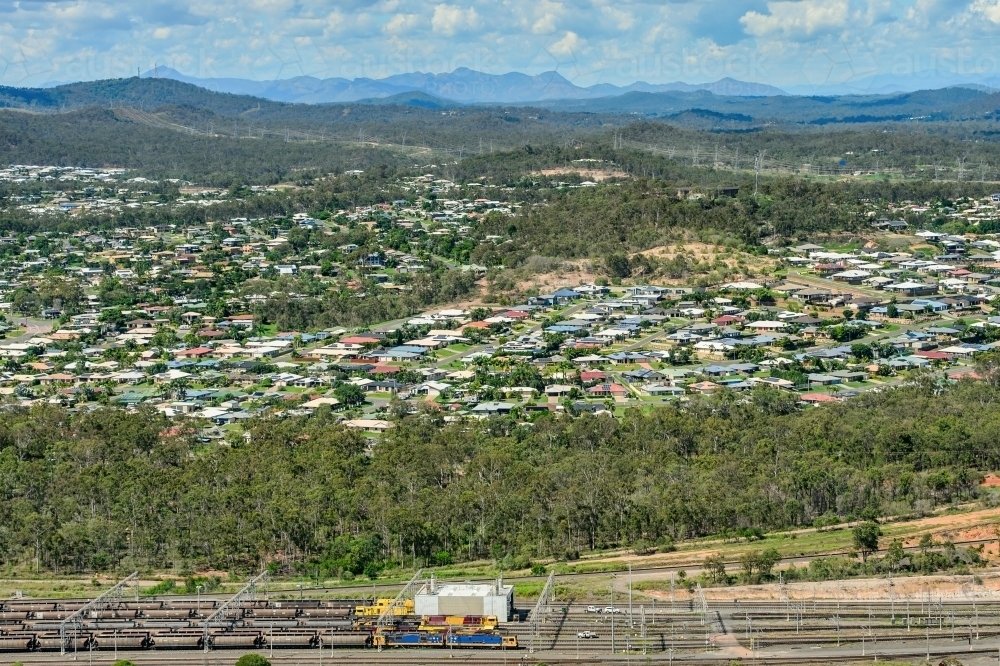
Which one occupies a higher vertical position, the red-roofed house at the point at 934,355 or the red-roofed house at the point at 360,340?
the red-roofed house at the point at 934,355

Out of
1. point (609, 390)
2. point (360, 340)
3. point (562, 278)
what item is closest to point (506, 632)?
point (609, 390)

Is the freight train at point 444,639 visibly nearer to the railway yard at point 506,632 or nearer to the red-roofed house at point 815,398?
the railway yard at point 506,632

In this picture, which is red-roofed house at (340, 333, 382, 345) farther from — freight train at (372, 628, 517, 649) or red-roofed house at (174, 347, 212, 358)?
freight train at (372, 628, 517, 649)

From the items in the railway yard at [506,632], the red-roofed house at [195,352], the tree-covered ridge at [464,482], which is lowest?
the red-roofed house at [195,352]

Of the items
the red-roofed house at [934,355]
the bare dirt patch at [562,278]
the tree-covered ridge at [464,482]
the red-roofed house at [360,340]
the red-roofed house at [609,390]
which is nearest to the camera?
the tree-covered ridge at [464,482]

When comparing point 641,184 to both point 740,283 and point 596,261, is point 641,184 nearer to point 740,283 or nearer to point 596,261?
point 596,261

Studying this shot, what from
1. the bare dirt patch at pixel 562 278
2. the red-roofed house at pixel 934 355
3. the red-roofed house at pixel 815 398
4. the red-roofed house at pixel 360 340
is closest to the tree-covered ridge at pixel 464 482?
the red-roofed house at pixel 815 398

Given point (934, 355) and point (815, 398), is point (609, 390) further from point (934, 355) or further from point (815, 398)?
point (934, 355)
